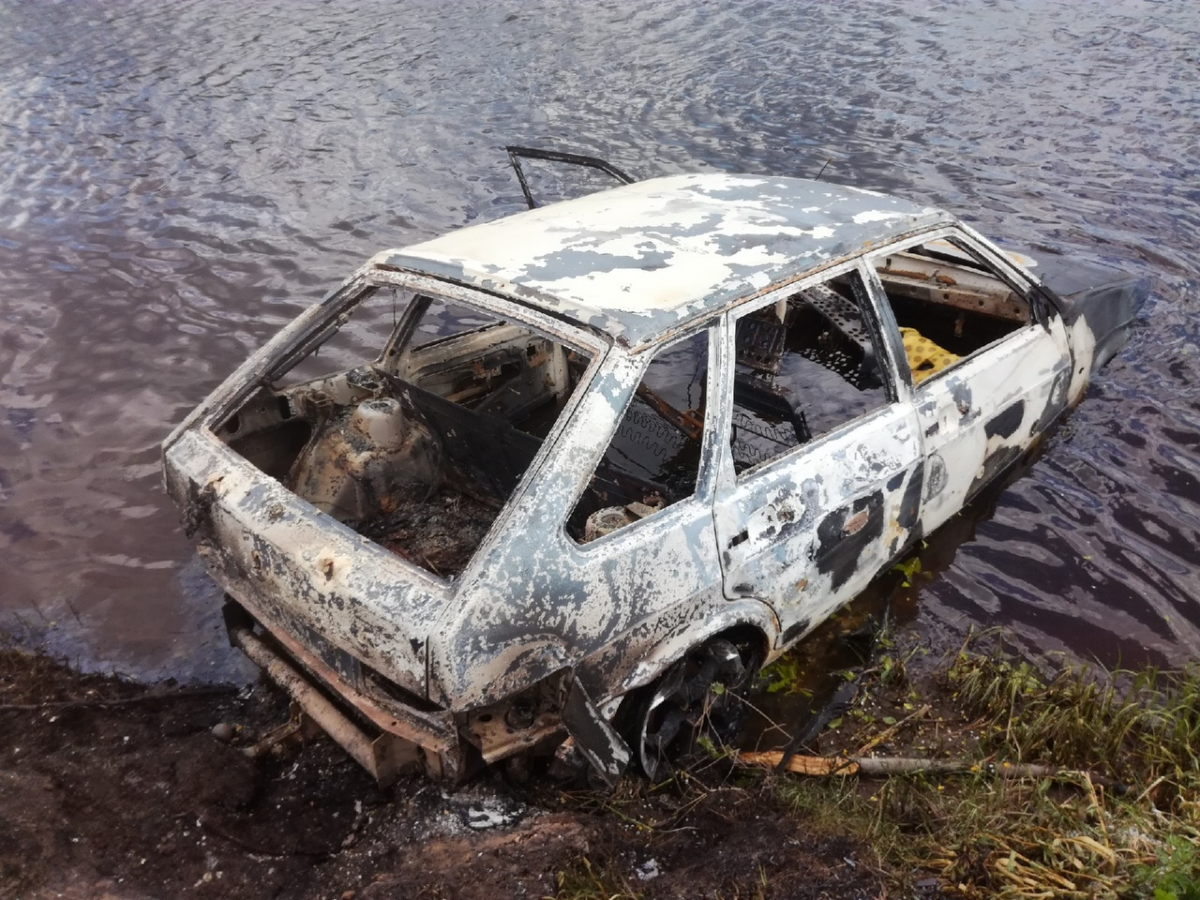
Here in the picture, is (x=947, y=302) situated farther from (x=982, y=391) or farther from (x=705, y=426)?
(x=705, y=426)

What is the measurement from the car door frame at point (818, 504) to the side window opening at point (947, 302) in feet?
4.72

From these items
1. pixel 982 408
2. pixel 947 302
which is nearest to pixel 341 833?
pixel 982 408

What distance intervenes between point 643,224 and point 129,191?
742 cm

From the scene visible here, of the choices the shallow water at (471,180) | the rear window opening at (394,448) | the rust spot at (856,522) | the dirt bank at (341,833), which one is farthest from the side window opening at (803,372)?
the dirt bank at (341,833)

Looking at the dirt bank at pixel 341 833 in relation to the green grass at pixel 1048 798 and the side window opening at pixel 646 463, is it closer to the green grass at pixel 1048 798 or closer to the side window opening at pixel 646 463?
the green grass at pixel 1048 798

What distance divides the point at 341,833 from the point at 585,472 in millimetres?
1441

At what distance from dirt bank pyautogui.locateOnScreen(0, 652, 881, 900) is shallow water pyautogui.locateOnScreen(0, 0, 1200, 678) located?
32.5 inches

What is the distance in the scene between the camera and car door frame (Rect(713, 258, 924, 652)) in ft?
9.05

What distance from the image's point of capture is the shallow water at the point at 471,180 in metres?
4.33

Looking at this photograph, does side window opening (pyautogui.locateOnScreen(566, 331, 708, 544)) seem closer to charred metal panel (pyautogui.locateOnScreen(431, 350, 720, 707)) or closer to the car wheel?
charred metal panel (pyautogui.locateOnScreen(431, 350, 720, 707))

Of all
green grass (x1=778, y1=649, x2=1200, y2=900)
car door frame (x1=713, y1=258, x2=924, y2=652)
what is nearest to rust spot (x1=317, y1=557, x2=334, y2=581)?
car door frame (x1=713, y1=258, x2=924, y2=652)

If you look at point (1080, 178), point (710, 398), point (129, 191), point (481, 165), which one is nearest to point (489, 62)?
point (481, 165)

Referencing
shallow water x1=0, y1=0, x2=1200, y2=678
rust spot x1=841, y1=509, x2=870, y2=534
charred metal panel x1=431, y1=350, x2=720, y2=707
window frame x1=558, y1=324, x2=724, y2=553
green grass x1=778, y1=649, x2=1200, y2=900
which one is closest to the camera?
charred metal panel x1=431, y1=350, x2=720, y2=707

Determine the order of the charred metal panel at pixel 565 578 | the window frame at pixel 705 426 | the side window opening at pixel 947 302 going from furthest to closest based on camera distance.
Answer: the side window opening at pixel 947 302 → the window frame at pixel 705 426 → the charred metal panel at pixel 565 578
